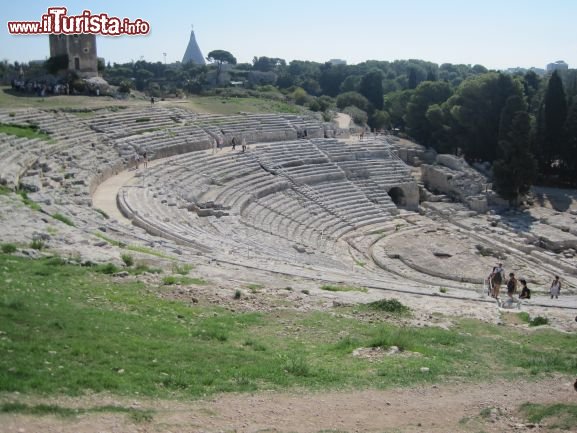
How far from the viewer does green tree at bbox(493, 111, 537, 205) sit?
3234cm

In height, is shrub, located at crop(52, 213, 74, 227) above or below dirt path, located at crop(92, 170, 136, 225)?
above

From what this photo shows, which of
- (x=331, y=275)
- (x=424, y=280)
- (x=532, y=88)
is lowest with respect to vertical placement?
(x=424, y=280)

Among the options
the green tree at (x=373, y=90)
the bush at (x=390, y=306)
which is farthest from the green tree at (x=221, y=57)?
the bush at (x=390, y=306)

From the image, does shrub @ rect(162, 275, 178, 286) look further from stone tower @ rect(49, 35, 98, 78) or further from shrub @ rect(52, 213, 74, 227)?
stone tower @ rect(49, 35, 98, 78)

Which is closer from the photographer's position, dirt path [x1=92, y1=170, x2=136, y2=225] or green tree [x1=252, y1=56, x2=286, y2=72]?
dirt path [x1=92, y1=170, x2=136, y2=225]

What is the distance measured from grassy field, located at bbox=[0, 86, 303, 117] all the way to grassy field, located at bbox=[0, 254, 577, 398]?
20.9m

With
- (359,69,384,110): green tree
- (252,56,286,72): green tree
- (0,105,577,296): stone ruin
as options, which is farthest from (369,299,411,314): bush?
(252,56,286,72): green tree

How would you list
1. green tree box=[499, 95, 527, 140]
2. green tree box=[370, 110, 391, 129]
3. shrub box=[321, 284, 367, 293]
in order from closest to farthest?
shrub box=[321, 284, 367, 293] → green tree box=[499, 95, 527, 140] → green tree box=[370, 110, 391, 129]

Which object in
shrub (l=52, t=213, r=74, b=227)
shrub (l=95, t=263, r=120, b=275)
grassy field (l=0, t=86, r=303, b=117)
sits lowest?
shrub (l=95, t=263, r=120, b=275)

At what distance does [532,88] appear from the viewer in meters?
53.2

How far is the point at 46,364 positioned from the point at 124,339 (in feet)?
4.51

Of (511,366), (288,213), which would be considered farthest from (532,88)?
(511,366)

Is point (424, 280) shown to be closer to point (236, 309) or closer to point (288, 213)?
point (288, 213)

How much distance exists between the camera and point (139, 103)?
119 ft
